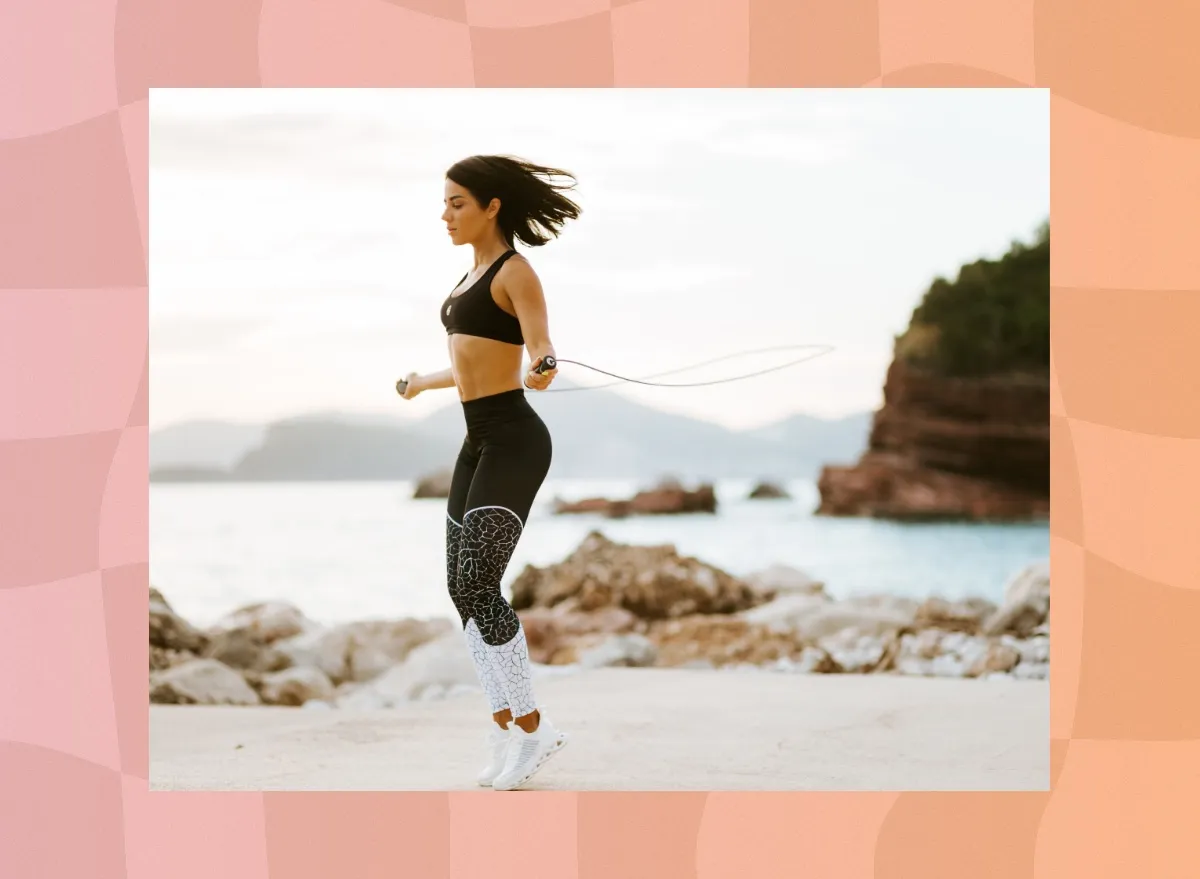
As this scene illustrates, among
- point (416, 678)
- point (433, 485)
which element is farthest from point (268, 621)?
point (433, 485)

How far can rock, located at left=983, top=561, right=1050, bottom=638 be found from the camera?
21.8ft

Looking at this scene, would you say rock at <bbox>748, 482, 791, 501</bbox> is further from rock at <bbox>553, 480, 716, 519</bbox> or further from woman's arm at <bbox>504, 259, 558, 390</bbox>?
woman's arm at <bbox>504, 259, 558, 390</bbox>

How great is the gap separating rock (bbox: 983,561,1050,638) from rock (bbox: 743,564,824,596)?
153 cm

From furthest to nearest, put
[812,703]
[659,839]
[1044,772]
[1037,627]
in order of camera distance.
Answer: [1037,627]
[812,703]
[1044,772]
[659,839]

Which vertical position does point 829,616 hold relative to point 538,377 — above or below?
below

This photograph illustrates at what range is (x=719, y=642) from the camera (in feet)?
22.0

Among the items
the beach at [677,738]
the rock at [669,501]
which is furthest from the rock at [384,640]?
the rock at [669,501]

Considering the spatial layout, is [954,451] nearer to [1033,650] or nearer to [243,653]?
[1033,650]

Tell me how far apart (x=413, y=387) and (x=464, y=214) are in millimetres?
513

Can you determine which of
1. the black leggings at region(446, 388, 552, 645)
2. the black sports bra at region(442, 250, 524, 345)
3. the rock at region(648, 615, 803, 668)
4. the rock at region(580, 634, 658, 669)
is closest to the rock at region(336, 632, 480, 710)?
the rock at region(580, 634, 658, 669)
